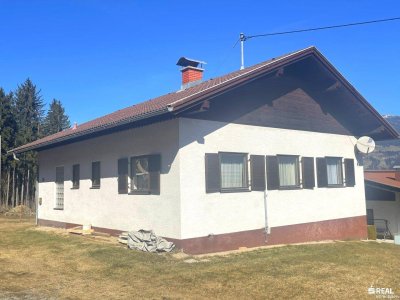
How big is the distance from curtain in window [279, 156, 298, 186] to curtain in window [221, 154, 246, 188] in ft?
6.12

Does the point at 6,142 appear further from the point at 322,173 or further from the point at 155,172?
the point at 322,173

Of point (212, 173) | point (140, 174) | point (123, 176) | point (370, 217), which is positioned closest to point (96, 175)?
point (123, 176)

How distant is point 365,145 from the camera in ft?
50.9

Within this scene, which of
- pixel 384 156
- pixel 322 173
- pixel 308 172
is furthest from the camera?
pixel 384 156

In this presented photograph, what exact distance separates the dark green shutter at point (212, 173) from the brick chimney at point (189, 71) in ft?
17.5

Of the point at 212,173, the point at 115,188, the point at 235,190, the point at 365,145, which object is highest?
the point at 365,145

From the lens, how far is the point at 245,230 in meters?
11.3

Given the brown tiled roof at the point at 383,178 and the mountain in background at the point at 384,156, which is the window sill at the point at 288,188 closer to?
the brown tiled roof at the point at 383,178

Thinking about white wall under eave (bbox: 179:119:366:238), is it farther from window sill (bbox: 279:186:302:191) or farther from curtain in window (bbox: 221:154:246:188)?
curtain in window (bbox: 221:154:246:188)

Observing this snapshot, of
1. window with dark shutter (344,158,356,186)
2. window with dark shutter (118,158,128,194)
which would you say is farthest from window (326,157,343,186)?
window with dark shutter (118,158,128,194)

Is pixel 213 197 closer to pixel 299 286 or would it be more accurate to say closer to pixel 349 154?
pixel 299 286

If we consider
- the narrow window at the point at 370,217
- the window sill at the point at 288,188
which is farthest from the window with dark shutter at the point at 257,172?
the narrow window at the point at 370,217

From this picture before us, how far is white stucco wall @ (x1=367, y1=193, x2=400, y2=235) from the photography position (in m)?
21.0

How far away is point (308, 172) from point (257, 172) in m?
2.72
